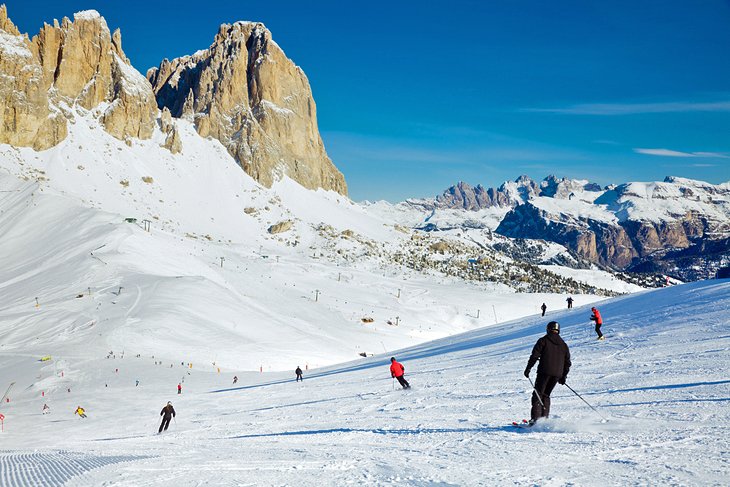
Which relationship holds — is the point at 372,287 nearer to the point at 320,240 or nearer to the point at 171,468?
the point at 320,240

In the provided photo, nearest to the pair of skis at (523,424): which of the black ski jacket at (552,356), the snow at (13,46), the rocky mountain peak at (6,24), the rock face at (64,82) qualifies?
the black ski jacket at (552,356)

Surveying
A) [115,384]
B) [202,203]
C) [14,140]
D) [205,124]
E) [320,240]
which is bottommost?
[115,384]

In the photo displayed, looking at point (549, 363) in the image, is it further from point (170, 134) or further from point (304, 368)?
point (170, 134)

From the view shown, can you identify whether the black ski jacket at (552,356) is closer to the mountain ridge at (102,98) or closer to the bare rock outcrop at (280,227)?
the bare rock outcrop at (280,227)

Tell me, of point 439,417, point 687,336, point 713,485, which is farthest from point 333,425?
point 687,336

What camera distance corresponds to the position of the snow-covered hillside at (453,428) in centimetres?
750

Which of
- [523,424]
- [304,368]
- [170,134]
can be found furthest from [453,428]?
[170,134]

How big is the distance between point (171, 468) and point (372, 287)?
10351cm

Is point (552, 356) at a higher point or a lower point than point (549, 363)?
higher

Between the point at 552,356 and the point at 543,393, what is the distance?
77cm

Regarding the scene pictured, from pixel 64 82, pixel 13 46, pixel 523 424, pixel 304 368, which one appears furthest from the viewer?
pixel 64 82

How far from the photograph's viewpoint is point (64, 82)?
15162 centimetres

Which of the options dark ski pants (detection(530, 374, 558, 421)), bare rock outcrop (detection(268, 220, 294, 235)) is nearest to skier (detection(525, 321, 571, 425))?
dark ski pants (detection(530, 374, 558, 421))

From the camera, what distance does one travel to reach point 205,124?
186 metres
